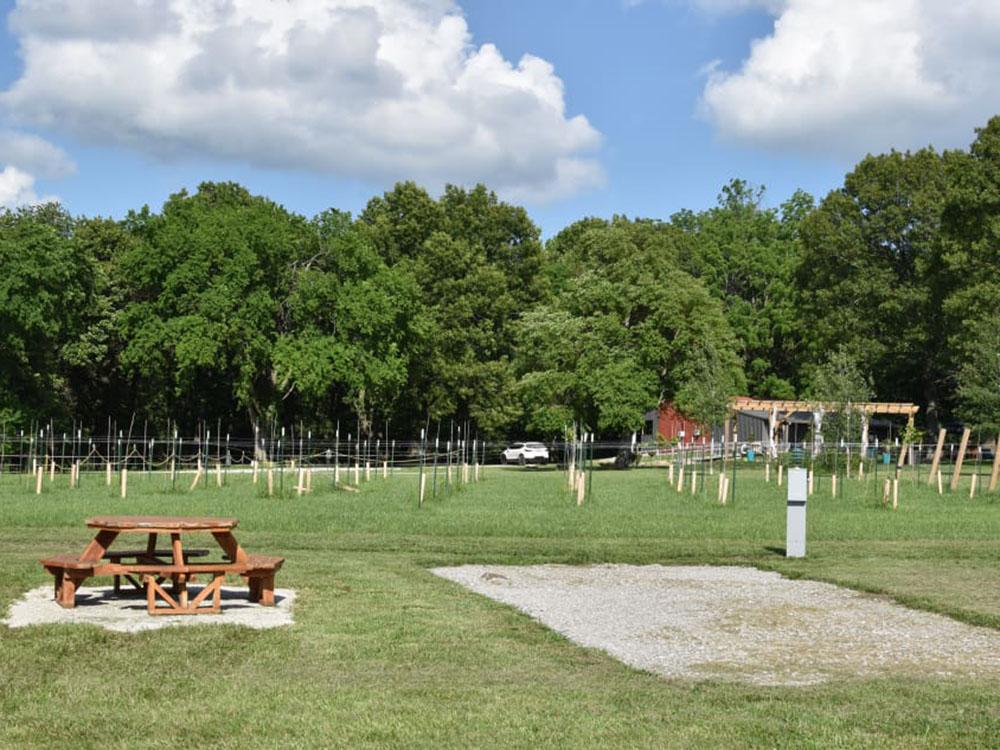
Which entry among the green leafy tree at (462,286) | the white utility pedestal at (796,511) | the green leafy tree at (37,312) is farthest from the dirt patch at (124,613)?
the green leafy tree at (462,286)

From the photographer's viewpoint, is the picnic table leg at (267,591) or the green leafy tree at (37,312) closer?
the picnic table leg at (267,591)

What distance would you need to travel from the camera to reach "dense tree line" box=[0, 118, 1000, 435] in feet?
182

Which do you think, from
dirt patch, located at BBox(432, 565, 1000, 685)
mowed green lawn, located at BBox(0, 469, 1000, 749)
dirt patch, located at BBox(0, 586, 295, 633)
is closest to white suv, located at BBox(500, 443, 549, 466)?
mowed green lawn, located at BBox(0, 469, 1000, 749)

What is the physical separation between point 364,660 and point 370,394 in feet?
166

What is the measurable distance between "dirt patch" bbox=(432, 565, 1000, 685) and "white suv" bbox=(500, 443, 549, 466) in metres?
52.2

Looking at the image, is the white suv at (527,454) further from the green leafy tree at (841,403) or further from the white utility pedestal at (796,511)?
the white utility pedestal at (796,511)

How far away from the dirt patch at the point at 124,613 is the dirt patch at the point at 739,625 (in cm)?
241

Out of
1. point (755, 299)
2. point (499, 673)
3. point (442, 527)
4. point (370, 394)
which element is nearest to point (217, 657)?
point (499, 673)

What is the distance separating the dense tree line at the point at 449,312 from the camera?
55.4m

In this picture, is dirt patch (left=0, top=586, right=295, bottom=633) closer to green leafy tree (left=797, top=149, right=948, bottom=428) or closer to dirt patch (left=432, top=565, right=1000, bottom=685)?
dirt patch (left=432, top=565, right=1000, bottom=685)

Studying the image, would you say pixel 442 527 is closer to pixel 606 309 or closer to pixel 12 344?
pixel 12 344

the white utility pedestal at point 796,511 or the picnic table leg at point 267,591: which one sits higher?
the white utility pedestal at point 796,511

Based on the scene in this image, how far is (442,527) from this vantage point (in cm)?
2309

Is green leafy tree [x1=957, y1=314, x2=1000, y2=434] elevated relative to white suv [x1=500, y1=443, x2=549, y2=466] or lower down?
elevated
